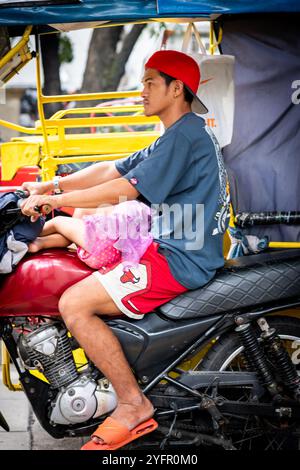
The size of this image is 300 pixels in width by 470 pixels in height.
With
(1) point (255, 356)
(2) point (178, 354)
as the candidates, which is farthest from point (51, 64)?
(1) point (255, 356)

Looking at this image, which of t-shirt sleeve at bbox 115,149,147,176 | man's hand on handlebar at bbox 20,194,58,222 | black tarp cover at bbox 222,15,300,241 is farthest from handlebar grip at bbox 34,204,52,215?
black tarp cover at bbox 222,15,300,241

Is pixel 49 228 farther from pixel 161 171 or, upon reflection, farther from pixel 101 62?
pixel 101 62

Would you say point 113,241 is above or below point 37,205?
below

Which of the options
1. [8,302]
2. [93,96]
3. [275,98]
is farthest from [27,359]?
[93,96]

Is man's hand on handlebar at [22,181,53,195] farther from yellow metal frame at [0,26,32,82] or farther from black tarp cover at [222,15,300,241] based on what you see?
Answer: black tarp cover at [222,15,300,241]

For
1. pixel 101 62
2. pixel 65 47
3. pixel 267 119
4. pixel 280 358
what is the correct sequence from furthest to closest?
1. pixel 65 47
2. pixel 101 62
3. pixel 267 119
4. pixel 280 358

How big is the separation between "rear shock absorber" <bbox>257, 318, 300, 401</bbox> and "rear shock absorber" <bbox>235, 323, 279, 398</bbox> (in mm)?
46

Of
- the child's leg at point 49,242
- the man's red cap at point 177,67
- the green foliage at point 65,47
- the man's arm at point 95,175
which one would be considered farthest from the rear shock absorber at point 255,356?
the green foliage at point 65,47

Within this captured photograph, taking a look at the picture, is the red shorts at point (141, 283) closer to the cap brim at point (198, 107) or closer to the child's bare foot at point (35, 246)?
the child's bare foot at point (35, 246)

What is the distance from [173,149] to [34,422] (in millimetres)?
2171

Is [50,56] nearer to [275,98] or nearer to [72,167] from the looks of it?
[72,167]

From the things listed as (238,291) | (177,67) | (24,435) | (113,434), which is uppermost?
(177,67)

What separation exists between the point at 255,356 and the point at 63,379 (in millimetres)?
961

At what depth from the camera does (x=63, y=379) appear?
3531 mm
